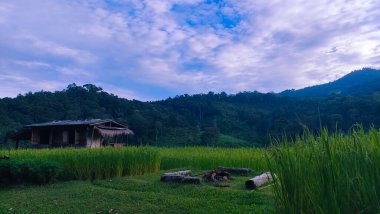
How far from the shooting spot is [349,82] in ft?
256

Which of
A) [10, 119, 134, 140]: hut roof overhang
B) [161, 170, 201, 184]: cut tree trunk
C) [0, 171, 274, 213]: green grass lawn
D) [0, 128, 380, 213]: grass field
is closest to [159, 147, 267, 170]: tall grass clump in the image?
[0, 128, 380, 213]: grass field

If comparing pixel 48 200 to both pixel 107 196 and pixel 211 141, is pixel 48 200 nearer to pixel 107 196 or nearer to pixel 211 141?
pixel 107 196

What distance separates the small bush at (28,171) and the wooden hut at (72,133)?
12481 millimetres

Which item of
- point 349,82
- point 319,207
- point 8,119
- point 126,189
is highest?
point 349,82

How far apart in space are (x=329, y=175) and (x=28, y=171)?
9649mm

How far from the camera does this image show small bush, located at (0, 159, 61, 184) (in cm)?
1024

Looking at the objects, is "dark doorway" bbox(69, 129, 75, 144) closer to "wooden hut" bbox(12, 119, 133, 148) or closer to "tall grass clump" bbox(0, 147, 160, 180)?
"wooden hut" bbox(12, 119, 133, 148)

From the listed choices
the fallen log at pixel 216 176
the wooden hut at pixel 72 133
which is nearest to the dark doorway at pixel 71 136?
the wooden hut at pixel 72 133

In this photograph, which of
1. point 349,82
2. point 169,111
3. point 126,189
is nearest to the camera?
point 126,189

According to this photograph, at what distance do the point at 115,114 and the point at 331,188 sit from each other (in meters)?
39.2

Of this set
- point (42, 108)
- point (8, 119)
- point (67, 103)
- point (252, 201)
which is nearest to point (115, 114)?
point (67, 103)

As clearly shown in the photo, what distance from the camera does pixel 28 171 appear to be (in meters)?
10.3

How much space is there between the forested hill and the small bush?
66.6 feet

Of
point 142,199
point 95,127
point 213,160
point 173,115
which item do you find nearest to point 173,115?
point 173,115
